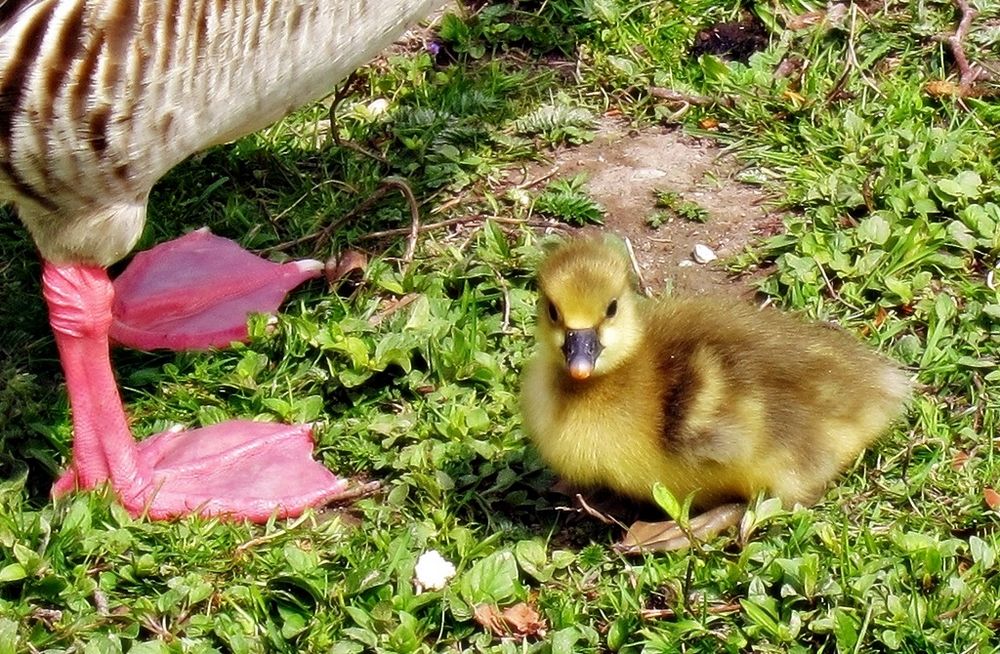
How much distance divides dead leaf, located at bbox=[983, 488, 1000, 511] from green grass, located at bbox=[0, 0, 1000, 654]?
27mm

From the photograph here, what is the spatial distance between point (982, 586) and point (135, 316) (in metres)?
2.87

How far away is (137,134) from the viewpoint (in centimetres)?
405

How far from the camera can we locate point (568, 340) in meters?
3.78

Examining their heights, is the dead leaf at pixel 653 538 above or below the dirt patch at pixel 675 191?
below

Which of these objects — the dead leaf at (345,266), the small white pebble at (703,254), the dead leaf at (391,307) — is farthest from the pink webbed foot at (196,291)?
the small white pebble at (703,254)

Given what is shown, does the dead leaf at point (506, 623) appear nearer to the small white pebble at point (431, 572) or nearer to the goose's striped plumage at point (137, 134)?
the small white pebble at point (431, 572)

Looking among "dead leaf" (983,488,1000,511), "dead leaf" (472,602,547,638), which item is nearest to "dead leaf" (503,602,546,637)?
"dead leaf" (472,602,547,638)

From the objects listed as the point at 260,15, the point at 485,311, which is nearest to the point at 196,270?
the point at 485,311

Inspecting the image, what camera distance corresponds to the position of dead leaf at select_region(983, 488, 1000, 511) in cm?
407

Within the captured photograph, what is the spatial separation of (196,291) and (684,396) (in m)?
2.05

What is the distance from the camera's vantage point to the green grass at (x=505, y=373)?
12.7 ft

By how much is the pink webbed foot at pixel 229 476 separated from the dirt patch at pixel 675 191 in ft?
4.43

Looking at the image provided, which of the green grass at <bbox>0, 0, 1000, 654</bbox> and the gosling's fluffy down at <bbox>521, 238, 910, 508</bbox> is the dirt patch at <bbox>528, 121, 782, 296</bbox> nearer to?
the green grass at <bbox>0, 0, 1000, 654</bbox>

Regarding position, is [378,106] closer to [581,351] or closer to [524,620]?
[581,351]
